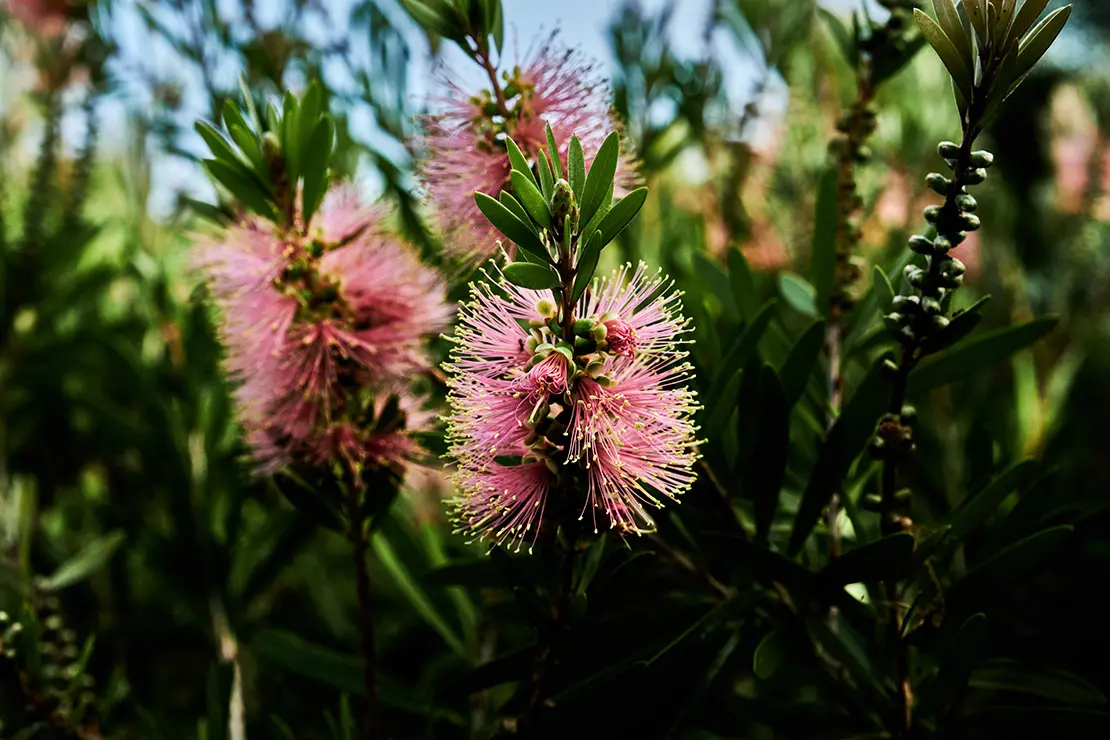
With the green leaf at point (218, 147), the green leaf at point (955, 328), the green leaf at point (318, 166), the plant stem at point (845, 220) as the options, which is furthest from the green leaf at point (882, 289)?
the green leaf at point (218, 147)

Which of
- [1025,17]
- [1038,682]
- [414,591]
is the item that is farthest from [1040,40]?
[414,591]

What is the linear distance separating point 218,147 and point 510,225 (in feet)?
1.58

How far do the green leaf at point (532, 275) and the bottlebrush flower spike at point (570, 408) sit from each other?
0.15 ft

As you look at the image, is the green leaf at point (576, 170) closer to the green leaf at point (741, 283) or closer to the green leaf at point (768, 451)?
the green leaf at point (768, 451)

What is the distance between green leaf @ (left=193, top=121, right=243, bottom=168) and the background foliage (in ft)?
0.78

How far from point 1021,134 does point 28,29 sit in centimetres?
581

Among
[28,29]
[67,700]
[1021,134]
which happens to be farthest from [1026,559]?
[1021,134]

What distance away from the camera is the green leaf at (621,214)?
2.36ft

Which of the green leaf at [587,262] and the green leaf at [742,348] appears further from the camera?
the green leaf at [742,348]

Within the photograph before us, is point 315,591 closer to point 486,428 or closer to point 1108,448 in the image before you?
point 486,428

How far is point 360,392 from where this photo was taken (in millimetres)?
1076

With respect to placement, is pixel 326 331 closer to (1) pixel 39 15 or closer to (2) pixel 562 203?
(2) pixel 562 203

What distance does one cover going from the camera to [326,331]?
1.03 m

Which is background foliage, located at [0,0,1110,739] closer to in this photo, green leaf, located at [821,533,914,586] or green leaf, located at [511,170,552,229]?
green leaf, located at [821,533,914,586]
